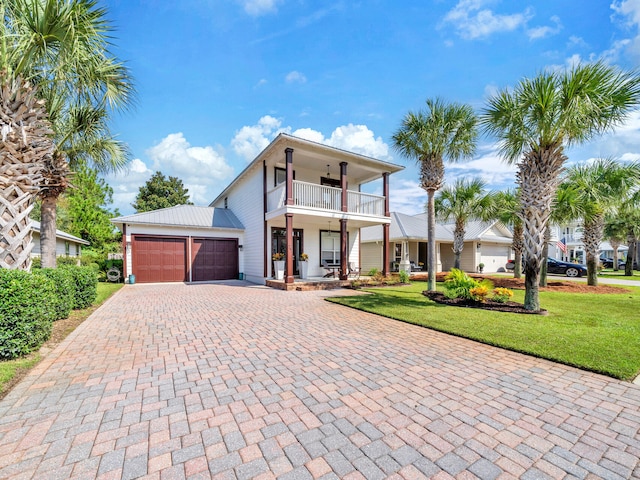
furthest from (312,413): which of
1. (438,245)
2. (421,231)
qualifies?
(438,245)

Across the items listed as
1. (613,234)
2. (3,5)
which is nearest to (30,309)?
(3,5)

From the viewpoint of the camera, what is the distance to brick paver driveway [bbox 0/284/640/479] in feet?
6.83

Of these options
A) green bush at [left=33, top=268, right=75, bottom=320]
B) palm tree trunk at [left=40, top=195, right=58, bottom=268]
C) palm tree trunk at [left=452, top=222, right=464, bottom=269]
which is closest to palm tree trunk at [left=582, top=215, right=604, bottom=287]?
palm tree trunk at [left=452, top=222, right=464, bottom=269]

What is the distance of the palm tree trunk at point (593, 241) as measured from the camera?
1284 cm

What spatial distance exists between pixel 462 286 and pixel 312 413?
708 centimetres

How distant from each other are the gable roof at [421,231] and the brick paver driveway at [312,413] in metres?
16.6

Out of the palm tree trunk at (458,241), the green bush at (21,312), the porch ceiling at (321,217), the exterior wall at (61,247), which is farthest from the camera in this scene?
the palm tree trunk at (458,241)

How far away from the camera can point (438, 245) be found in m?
22.7

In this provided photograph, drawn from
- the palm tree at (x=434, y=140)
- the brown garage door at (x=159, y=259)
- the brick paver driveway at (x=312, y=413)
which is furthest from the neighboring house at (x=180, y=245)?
the brick paver driveway at (x=312, y=413)

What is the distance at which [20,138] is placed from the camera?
4.93m

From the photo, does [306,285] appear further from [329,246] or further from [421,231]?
[421,231]

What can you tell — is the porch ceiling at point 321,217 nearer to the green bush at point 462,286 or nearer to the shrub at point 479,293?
the green bush at point 462,286

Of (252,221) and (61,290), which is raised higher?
(252,221)

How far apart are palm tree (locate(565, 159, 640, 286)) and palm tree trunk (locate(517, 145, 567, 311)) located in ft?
17.5
